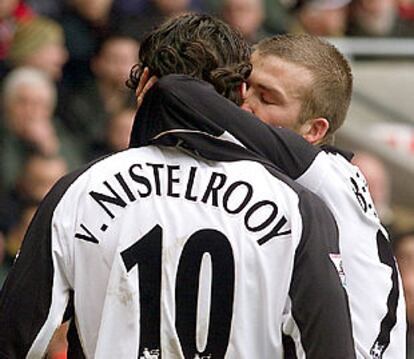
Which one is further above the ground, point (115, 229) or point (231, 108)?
point (231, 108)

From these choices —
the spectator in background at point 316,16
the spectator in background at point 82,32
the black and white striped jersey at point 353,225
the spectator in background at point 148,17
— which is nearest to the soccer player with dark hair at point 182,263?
the black and white striped jersey at point 353,225

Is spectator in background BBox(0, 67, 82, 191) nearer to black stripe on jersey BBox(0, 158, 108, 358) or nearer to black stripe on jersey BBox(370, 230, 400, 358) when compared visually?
black stripe on jersey BBox(370, 230, 400, 358)

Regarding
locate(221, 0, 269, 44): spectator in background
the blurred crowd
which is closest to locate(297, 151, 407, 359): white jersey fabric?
the blurred crowd

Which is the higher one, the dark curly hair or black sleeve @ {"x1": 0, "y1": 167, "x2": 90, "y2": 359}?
the dark curly hair

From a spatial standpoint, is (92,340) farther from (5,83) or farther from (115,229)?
(5,83)

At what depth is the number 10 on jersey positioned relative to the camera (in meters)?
2.87

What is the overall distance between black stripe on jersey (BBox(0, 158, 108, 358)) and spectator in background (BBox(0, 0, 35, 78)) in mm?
4238

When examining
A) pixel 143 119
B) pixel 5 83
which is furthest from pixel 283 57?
pixel 5 83

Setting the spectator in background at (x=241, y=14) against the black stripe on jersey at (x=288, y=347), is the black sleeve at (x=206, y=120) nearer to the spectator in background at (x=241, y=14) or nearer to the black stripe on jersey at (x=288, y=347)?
the black stripe on jersey at (x=288, y=347)

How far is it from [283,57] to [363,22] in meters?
5.51

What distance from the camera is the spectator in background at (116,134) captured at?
7.09 metres

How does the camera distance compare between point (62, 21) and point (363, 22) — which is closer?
point (62, 21)

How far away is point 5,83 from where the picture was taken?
698cm

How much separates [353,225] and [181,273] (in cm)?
46
